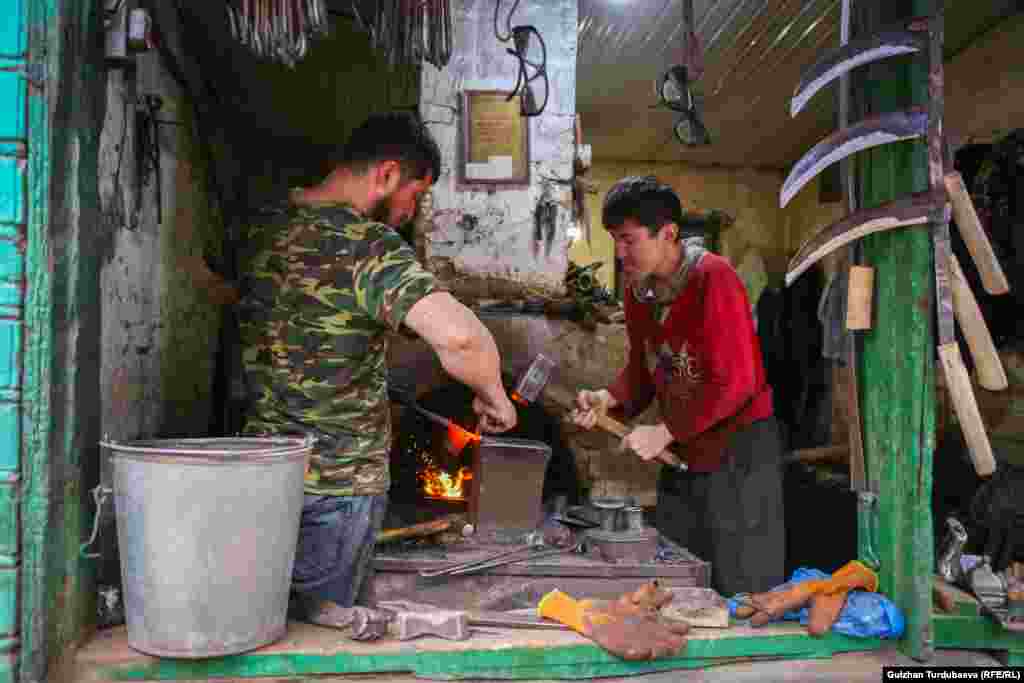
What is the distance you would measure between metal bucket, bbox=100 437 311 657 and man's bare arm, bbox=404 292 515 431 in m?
0.53

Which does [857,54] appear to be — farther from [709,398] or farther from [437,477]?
[437,477]

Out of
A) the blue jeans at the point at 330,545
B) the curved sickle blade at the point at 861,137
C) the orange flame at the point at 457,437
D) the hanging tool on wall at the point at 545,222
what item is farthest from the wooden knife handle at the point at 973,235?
the hanging tool on wall at the point at 545,222

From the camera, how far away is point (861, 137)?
8.19 ft

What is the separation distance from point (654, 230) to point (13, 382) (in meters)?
2.76

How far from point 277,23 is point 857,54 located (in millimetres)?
1885

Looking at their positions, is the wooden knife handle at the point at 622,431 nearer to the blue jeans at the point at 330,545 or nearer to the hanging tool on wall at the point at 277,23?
the blue jeans at the point at 330,545

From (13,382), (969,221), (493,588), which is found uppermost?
(969,221)

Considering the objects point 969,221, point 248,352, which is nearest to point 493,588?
point 248,352

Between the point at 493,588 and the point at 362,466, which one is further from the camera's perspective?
the point at 493,588

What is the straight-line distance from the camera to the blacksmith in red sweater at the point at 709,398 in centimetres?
351

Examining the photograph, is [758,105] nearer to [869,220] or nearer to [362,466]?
[869,220]

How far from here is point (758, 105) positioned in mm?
8000

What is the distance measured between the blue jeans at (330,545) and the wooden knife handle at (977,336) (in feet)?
6.63

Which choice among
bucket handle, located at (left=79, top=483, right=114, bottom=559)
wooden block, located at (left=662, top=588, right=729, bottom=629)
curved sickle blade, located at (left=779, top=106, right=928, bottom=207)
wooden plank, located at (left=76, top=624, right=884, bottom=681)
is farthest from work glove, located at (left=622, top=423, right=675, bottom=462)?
bucket handle, located at (left=79, top=483, right=114, bottom=559)
